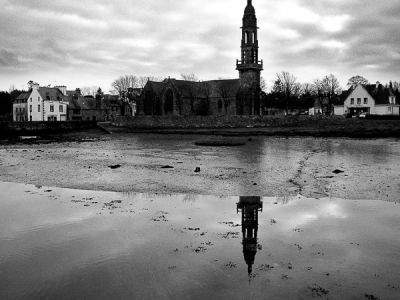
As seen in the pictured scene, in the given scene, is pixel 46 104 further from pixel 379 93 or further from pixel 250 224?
pixel 250 224

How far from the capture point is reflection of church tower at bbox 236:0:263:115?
81312mm

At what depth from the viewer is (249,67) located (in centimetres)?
8269

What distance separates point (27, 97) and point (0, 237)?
107 metres

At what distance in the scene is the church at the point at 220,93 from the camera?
8206cm

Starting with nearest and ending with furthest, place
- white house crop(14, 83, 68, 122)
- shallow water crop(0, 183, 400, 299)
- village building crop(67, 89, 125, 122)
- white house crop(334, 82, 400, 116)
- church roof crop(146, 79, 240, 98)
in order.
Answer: shallow water crop(0, 183, 400, 299)
white house crop(334, 82, 400, 116)
church roof crop(146, 79, 240, 98)
white house crop(14, 83, 68, 122)
village building crop(67, 89, 125, 122)

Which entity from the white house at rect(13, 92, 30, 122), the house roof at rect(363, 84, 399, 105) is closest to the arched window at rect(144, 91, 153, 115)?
the white house at rect(13, 92, 30, 122)

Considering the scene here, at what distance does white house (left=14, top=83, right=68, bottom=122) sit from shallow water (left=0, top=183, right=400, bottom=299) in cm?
9405

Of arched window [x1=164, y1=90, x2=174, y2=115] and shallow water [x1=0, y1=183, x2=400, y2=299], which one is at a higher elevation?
arched window [x1=164, y1=90, x2=174, y2=115]

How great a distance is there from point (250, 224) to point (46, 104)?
327ft

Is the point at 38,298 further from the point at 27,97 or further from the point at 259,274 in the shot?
the point at 27,97

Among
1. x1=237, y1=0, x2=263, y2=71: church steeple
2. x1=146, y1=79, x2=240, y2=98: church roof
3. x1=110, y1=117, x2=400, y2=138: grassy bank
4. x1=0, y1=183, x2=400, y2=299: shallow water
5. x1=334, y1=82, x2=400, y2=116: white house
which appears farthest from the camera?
x1=146, y1=79, x2=240, y2=98: church roof

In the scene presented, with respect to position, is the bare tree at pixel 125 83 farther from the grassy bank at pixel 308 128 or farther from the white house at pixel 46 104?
the grassy bank at pixel 308 128

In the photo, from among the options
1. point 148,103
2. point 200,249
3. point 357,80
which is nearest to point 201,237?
point 200,249

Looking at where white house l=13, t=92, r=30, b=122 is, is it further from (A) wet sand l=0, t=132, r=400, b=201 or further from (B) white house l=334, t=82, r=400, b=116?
(A) wet sand l=0, t=132, r=400, b=201
